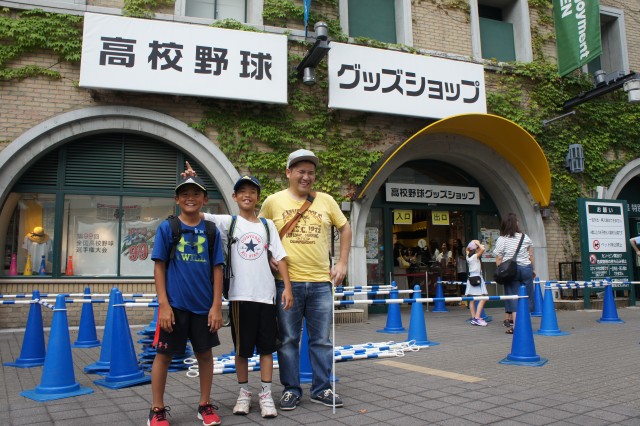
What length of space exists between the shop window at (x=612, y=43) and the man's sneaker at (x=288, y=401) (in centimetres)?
1472

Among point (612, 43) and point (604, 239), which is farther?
point (612, 43)

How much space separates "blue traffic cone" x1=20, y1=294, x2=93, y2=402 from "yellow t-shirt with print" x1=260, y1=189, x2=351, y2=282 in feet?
7.56

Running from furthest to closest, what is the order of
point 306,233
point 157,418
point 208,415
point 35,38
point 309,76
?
point 309,76
point 35,38
point 306,233
point 208,415
point 157,418

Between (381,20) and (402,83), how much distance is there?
6.84 feet

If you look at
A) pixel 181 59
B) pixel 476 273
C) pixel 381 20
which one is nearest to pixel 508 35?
pixel 381 20

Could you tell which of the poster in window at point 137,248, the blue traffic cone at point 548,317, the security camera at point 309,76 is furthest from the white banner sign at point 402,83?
the blue traffic cone at point 548,317

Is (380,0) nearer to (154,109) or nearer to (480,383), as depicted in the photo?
(154,109)

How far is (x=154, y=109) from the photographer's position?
10.1 metres

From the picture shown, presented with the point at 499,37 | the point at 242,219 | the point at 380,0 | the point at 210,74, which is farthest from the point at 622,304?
the point at 242,219

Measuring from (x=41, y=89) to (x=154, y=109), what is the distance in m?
2.05

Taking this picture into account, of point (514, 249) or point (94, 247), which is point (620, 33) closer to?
point (514, 249)

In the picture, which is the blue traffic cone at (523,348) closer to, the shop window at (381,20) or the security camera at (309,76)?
the security camera at (309,76)

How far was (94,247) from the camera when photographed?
33.3ft

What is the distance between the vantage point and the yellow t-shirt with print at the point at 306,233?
13.8ft
